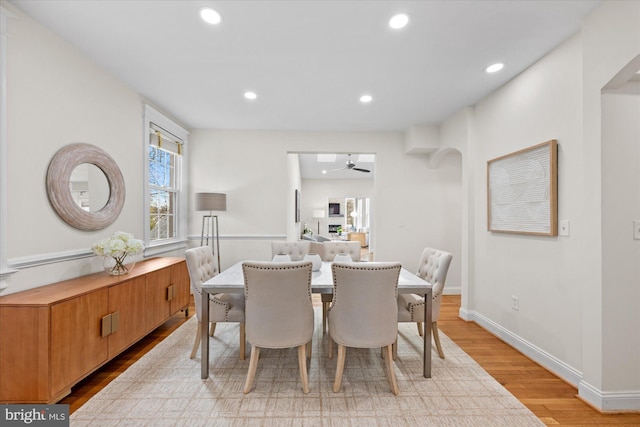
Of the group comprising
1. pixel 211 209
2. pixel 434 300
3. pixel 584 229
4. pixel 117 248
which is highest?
pixel 211 209

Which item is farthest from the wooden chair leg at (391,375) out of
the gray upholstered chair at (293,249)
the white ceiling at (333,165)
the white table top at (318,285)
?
the white ceiling at (333,165)

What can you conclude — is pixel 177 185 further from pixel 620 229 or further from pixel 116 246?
pixel 620 229

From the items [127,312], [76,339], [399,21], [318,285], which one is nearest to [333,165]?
[399,21]

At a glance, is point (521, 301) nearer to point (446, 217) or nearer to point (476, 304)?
point (476, 304)

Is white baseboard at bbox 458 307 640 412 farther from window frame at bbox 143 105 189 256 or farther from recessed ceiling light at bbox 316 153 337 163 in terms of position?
recessed ceiling light at bbox 316 153 337 163

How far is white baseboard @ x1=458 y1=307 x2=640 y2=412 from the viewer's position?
1.82m

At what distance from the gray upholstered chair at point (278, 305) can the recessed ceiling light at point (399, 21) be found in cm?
173

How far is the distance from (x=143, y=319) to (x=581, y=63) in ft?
13.2

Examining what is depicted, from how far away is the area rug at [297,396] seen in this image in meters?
1.75

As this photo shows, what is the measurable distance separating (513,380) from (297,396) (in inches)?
64.7

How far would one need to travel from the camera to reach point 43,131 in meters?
2.09

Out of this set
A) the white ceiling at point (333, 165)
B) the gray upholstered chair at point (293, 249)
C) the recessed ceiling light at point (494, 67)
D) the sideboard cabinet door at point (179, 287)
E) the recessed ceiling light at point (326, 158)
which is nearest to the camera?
the recessed ceiling light at point (494, 67)

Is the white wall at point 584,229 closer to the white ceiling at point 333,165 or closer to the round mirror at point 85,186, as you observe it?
the round mirror at point 85,186

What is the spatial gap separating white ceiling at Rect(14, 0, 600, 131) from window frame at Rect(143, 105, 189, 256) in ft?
0.90
